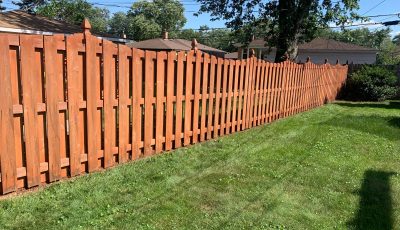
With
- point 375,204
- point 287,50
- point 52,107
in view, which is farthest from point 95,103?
point 287,50

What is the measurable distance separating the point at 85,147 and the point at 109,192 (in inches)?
29.1

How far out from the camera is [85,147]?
4305 mm

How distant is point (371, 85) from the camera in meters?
15.8

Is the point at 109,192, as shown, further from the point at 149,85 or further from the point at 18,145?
the point at 149,85

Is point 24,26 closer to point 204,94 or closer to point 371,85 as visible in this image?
point 204,94

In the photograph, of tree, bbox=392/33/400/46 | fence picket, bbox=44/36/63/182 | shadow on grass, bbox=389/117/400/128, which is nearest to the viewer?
fence picket, bbox=44/36/63/182

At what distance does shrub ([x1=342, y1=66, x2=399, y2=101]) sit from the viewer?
15797 millimetres

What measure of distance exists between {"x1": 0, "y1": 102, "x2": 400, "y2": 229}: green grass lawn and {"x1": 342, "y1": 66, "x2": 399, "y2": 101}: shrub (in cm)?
1017

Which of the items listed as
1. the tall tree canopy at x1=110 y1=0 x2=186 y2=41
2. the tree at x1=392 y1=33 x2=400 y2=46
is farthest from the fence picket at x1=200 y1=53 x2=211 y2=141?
the tree at x1=392 y1=33 x2=400 y2=46

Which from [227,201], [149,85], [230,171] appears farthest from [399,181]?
[149,85]

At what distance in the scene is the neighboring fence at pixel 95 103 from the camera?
139 inches

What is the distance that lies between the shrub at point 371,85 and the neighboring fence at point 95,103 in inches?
433

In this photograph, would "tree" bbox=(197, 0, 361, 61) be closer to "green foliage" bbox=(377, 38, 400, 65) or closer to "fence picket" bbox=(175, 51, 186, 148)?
"fence picket" bbox=(175, 51, 186, 148)

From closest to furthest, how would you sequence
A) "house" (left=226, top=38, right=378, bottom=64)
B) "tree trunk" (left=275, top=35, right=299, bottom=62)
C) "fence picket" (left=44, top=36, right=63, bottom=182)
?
"fence picket" (left=44, top=36, right=63, bottom=182)
"tree trunk" (left=275, top=35, right=299, bottom=62)
"house" (left=226, top=38, right=378, bottom=64)
